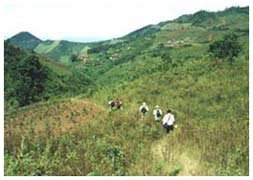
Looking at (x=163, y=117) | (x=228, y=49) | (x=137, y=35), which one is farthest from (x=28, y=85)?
(x=137, y=35)

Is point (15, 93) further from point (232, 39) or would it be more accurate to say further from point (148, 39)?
point (148, 39)

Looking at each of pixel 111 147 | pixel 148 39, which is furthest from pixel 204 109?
pixel 148 39

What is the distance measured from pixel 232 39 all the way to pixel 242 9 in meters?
55.0

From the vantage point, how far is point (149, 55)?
6212 centimetres

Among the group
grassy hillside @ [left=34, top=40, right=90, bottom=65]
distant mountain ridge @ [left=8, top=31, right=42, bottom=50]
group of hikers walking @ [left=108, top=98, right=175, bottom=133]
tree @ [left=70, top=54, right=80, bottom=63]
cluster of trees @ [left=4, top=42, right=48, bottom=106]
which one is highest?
distant mountain ridge @ [left=8, top=31, right=42, bottom=50]

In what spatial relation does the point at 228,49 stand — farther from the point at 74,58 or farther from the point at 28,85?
the point at 74,58

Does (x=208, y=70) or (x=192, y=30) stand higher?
(x=192, y=30)

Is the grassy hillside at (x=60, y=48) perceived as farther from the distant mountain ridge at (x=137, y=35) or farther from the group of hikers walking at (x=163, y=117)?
the group of hikers walking at (x=163, y=117)

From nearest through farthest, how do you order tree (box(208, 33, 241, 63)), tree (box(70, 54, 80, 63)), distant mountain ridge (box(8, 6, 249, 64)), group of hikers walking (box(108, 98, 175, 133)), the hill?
1. group of hikers walking (box(108, 98, 175, 133))
2. tree (box(208, 33, 241, 63))
3. distant mountain ridge (box(8, 6, 249, 64))
4. tree (box(70, 54, 80, 63))
5. the hill

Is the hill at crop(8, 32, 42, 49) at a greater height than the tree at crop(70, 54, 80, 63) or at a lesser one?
greater

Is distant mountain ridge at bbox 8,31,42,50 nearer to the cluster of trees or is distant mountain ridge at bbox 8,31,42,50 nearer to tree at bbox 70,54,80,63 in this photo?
tree at bbox 70,54,80,63

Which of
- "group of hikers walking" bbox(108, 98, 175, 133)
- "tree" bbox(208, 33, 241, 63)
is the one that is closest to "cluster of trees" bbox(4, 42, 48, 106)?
"tree" bbox(208, 33, 241, 63)

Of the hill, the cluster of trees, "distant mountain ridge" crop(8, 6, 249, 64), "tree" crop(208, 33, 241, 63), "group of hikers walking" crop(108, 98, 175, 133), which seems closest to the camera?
"group of hikers walking" crop(108, 98, 175, 133)

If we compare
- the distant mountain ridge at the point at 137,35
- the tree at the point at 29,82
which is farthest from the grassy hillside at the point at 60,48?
the tree at the point at 29,82
